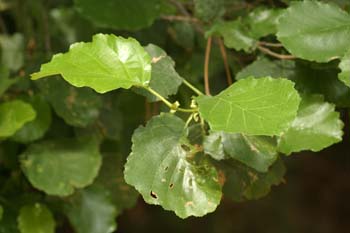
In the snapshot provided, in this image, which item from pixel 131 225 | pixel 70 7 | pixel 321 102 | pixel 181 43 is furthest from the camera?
pixel 131 225

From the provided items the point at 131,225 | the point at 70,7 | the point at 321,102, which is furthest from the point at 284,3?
the point at 131,225

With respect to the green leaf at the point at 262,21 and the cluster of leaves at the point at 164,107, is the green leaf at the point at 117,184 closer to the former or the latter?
the cluster of leaves at the point at 164,107

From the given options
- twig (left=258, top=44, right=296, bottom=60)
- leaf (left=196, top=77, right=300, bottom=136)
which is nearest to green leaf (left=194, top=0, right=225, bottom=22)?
twig (left=258, top=44, right=296, bottom=60)

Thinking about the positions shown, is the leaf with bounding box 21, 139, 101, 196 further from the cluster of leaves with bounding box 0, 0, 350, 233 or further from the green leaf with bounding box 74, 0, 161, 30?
the green leaf with bounding box 74, 0, 161, 30

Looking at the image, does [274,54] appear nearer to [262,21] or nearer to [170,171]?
[262,21]

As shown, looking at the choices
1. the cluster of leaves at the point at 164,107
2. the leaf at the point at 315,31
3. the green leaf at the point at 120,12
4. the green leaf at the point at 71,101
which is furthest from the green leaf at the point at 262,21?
the green leaf at the point at 71,101

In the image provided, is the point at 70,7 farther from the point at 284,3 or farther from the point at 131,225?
the point at 131,225
